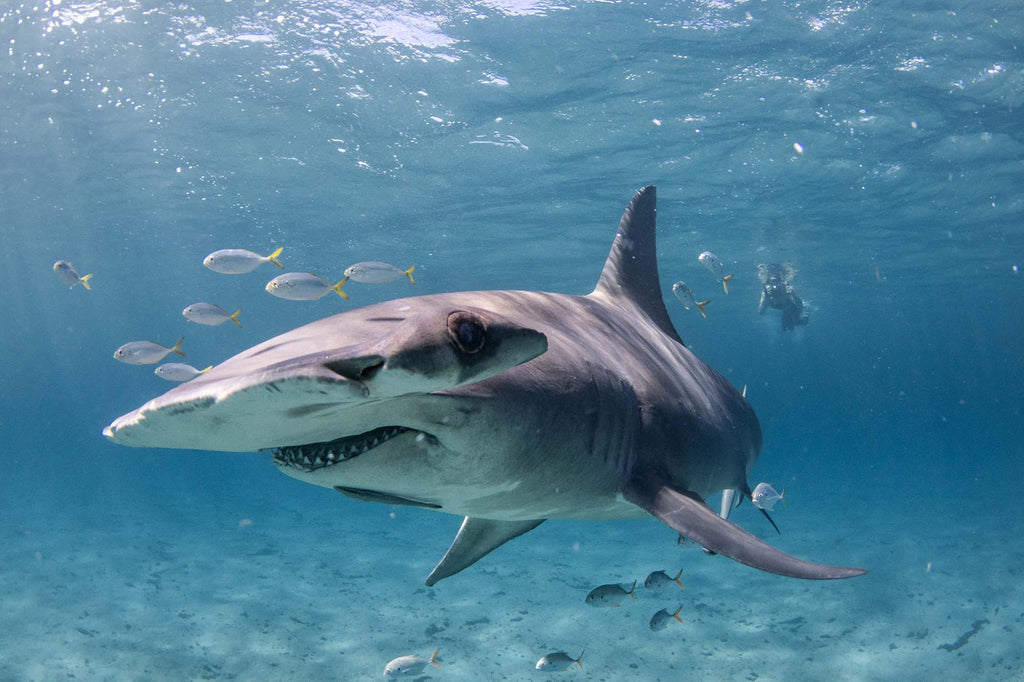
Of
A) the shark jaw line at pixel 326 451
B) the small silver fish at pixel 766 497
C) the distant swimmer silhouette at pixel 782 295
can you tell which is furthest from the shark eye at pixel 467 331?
the distant swimmer silhouette at pixel 782 295

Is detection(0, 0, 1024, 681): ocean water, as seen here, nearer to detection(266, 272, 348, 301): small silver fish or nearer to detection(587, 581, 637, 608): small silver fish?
detection(587, 581, 637, 608): small silver fish

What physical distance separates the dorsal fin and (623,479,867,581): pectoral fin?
84.9 inches

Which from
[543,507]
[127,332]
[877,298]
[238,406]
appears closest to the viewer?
[238,406]

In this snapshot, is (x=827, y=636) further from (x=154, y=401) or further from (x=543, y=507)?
(x=154, y=401)

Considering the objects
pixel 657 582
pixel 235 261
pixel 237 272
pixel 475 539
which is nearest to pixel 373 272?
pixel 237 272

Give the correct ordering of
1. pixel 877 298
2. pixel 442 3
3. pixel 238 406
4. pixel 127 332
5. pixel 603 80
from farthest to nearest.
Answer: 1. pixel 127 332
2. pixel 877 298
3. pixel 603 80
4. pixel 442 3
5. pixel 238 406

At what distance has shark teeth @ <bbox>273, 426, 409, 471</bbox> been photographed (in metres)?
1.96

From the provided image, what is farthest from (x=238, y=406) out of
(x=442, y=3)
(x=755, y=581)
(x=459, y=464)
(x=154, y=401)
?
(x=442, y=3)

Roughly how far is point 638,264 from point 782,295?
28.8 meters

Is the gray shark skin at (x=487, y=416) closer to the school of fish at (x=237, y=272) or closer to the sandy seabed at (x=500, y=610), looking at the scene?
the school of fish at (x=237, y=272)

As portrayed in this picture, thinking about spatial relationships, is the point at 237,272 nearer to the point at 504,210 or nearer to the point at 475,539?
the point at 475,539

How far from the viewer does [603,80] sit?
1606 cm

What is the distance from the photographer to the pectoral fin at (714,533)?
2.45 meters

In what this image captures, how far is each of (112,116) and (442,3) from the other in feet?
39.2
